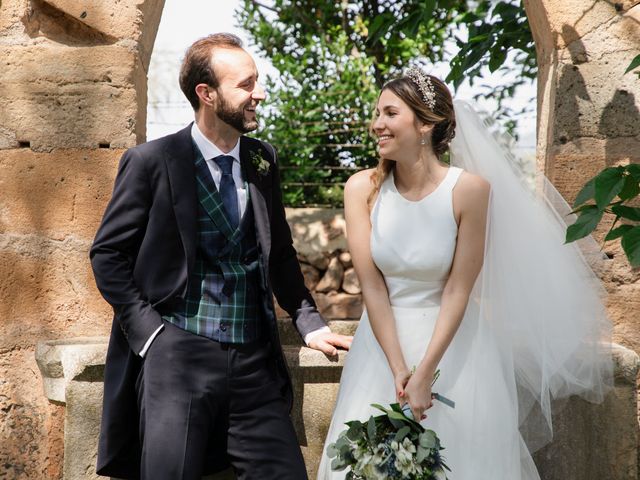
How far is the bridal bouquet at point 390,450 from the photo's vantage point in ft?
8.05

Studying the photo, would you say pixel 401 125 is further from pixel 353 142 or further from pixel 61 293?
pixel 353 142

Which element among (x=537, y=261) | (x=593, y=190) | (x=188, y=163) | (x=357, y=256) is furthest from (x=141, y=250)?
(x=593, y=190)

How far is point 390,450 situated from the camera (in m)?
2.48

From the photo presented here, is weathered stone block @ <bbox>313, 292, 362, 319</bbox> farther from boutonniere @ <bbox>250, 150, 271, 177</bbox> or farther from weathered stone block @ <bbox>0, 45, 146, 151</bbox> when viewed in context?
boutonniere @ <bbox>250, 150, 271, 177</bbox>

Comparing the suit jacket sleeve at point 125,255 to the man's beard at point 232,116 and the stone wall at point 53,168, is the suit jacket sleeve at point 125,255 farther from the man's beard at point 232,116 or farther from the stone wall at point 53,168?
the stone wall at point 53,168

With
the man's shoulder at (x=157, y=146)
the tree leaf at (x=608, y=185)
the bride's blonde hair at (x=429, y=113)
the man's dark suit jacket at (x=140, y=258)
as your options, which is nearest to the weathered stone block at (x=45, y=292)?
the man's dark suit jacket at (x=140, y=258)

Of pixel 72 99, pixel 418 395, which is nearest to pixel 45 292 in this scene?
pixel 72 99

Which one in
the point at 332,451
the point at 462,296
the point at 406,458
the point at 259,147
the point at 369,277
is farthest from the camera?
the point at 259,147

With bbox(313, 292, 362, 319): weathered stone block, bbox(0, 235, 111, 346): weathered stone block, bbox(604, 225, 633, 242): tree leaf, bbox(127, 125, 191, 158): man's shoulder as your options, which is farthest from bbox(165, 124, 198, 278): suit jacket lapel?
bbox(313, 292, 362, 319): weathered stone block

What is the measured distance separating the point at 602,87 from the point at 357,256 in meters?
1.57

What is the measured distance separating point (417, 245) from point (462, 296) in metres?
0.23

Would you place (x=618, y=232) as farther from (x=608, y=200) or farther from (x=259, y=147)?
(x=259, y=147)

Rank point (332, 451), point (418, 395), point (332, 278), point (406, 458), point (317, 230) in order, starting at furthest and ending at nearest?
point (332, 278)
point (317, 230)
point (418, 395)
point (332, 451)
point (406, 458)

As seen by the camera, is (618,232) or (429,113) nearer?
(429,113)
